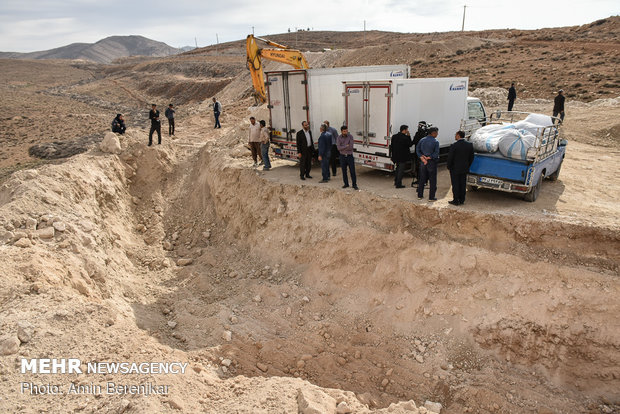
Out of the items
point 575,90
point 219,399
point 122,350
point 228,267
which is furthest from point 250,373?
point 575,90

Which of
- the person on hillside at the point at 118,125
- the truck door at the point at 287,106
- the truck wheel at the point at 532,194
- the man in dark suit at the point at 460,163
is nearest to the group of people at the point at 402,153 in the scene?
the man in dark suit at the point at 460,163

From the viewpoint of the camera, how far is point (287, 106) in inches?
497

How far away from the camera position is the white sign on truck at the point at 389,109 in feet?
33.9

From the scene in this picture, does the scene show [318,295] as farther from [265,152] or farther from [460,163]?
[265,152]

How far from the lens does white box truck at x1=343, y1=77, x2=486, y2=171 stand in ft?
33.9

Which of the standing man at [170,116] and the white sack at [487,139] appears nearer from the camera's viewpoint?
the white sack at [487,139]

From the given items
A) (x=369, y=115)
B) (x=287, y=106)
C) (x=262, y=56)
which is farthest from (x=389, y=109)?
(x=262, y=56)

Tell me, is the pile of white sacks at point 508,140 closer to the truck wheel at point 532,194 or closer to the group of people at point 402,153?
the group of people at point 402,153

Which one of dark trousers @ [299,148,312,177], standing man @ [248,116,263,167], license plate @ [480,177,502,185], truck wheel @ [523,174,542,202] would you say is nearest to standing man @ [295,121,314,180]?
dark trousers @ [299,148,312,177]

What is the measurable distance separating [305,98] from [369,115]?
7.65ft

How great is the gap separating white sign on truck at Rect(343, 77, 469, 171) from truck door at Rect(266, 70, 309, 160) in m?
1.62

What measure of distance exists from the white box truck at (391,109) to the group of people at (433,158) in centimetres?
59

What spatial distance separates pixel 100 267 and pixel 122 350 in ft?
11.1

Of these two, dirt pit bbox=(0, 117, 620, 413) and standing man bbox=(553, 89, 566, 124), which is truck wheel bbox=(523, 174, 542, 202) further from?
standing man bbox=(553, 89, 566, 124)
